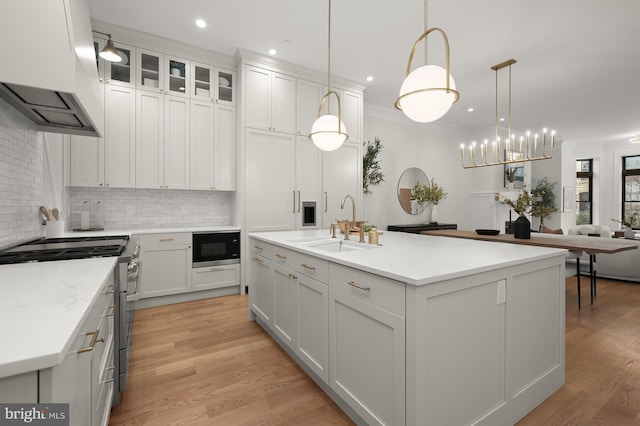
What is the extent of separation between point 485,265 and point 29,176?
3.07 meters

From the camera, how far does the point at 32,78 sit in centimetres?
127

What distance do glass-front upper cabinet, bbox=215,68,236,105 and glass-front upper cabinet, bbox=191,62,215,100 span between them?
125mm

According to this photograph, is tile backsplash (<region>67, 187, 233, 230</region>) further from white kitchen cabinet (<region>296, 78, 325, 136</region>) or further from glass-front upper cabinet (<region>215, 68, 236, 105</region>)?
white kitchen cabinet (<region>296, 78, 325, 136</region>)

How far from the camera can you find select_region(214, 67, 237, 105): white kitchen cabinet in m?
4.09

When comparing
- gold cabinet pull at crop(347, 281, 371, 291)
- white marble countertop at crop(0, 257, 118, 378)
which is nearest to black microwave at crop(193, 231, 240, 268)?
white marble countertop at crop(0, 257, 118, 378)

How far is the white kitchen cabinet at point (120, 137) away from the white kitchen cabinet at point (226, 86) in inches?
41.0

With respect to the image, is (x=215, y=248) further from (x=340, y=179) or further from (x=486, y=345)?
(x=486, y=345)

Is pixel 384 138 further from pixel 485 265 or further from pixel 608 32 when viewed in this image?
pixel 485 265

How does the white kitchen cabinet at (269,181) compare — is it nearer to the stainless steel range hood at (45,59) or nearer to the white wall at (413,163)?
the white wall at (413,163)

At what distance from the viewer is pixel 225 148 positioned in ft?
13.5

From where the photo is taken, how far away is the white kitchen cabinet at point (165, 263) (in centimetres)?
341

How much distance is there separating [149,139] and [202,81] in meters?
1.06

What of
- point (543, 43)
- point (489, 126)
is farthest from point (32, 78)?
point (489, 126)
